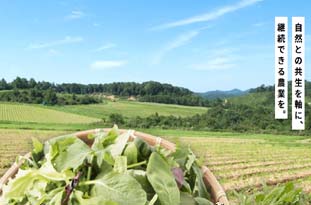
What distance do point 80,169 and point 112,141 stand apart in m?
0.16

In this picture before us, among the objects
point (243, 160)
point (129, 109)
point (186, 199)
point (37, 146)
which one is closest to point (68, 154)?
point (37, 146)

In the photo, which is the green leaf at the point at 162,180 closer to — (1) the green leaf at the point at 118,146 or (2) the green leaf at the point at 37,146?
(1) the green leaf at the point at 118,146

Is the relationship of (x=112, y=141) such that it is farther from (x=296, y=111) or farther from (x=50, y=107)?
(x=50, y=107)

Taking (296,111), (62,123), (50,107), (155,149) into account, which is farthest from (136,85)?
(155,149)

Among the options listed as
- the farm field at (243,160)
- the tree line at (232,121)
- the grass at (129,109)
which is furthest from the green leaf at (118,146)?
the tree line at (232,121)

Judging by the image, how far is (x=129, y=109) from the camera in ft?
116

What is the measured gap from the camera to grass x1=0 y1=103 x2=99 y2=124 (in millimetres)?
32241

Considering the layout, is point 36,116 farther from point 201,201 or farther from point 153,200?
point 153,200

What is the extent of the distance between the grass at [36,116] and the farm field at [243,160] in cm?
427

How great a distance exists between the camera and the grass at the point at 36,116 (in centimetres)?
3224

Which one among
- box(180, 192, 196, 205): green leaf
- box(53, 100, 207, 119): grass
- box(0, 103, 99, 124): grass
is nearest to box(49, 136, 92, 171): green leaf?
box(180, 192, 196, 205): green leaf

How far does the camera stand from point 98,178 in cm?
130

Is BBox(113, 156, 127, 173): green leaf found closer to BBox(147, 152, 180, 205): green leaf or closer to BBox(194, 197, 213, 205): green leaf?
BBox(147, 152, 180, 205): green leaf

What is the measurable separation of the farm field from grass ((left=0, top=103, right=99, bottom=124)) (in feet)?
14.0
